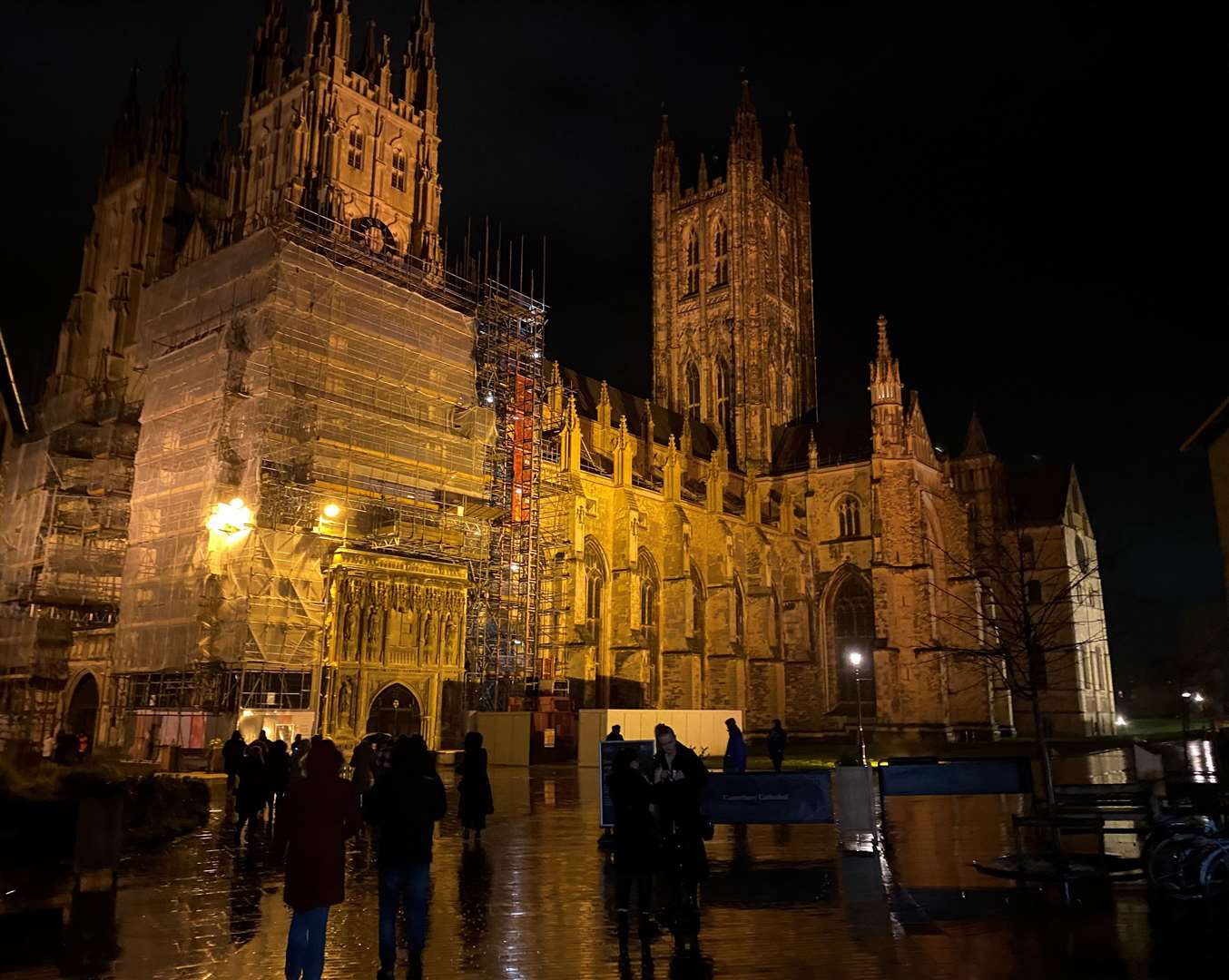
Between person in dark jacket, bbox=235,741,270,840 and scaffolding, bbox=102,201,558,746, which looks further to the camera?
scaffolding, bbox=102,201,558,746

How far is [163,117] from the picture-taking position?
4025cm

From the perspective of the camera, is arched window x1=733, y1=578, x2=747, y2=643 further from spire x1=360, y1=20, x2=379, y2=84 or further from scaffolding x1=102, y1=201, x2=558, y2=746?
spire x1=360, y1=20, x2=379, y2=84

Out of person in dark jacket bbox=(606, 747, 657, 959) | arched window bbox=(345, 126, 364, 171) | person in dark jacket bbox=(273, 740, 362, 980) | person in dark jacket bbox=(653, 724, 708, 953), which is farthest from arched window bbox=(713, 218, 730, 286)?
person in dark jacket bbox=(273, 740, 362, 980)

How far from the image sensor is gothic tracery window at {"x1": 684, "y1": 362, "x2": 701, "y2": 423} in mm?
61281

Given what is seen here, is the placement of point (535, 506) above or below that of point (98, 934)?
above

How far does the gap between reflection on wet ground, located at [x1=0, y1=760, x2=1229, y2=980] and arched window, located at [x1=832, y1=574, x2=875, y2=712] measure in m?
38.1

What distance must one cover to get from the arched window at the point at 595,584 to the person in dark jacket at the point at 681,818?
3135cm

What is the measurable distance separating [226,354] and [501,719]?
14.5 metres

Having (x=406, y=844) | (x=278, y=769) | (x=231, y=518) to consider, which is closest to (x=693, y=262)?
(x=231, y=518)

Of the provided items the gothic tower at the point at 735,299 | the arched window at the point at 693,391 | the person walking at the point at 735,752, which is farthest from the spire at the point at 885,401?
the person walking at the point at 735,752

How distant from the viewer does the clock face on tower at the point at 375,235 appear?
36812mm

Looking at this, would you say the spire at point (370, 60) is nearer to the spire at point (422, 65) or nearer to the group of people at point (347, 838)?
the spire at point (422, 65)

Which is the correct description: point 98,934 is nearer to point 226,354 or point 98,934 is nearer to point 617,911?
point 617,911

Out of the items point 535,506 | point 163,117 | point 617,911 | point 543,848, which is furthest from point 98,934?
point 163,117
